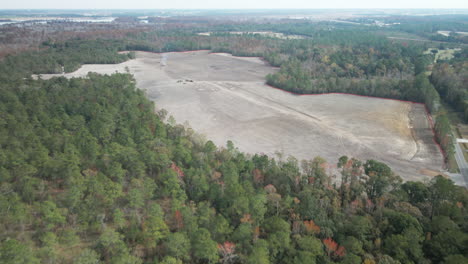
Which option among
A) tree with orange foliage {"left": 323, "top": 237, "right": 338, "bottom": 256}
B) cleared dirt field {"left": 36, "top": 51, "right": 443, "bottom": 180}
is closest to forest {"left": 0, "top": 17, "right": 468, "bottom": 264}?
tree with orange foliage {"left": 323, "top": 237, "right": 338, "bottom": 256}

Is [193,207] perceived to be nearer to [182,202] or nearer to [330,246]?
[182,202]

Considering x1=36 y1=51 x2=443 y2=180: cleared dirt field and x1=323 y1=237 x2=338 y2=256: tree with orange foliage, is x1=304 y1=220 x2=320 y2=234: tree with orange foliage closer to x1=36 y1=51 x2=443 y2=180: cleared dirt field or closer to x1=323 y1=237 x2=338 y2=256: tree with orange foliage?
x1=323 y1=237 x2=338 y2=256: tree with orange foliage

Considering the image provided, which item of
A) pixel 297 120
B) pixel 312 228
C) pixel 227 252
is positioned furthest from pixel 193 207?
pixel 297 120

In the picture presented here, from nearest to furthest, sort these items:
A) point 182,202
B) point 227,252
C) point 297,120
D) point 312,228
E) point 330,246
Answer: point 227,252 < point 330,246 < point 312,228 < point 182,202 < point 297,120

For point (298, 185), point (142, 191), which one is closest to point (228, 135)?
point (298, 185)

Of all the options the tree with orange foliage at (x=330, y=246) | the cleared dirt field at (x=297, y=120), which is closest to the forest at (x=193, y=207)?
the tree with orange foliage at (x=330, y=246)

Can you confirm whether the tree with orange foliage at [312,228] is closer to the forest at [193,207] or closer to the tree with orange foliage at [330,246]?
the forest at [193,207]
